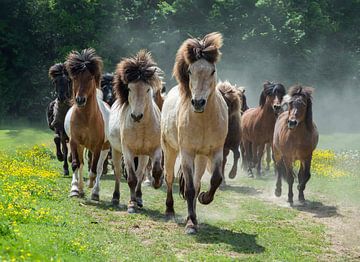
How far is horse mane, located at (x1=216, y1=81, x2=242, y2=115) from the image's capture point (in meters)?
16.5

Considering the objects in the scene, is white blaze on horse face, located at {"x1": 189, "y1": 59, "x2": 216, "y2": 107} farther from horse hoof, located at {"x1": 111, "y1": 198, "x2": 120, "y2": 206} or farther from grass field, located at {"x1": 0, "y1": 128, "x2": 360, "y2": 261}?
horse hoof, located at {"x1": 111, "y1": 198, "x2": 120, "y2": 206}

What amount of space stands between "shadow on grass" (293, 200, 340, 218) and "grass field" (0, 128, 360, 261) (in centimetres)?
2

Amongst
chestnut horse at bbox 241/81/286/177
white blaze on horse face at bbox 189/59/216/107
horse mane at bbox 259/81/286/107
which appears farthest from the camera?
chestnut horse at bbox 241/81/286/177

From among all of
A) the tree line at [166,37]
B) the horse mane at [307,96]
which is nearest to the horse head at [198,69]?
the horse mane at [307,96]

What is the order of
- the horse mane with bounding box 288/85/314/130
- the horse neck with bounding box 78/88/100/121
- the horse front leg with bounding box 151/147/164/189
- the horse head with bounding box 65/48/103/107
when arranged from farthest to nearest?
the horse mane with bounding box 288/85/314/130 < the horse neck with bounding box 78/88/100/121 < the horse head with bounding box 65/48/103/107 < the horse front leg with bounding box 151/147/164/189

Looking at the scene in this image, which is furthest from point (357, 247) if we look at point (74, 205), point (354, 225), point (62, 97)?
point (62, 97)

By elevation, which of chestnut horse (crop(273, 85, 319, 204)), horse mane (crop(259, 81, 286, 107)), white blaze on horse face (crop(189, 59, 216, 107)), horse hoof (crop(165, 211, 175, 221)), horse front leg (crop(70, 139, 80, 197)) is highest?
horse mane (crop(259, 81, 286, 107))

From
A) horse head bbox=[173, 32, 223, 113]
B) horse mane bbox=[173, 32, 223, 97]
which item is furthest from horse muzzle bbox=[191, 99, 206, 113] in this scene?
horse mane bbox=[173, 32, 223, 97]

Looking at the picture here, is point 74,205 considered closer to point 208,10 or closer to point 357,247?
point 357,247

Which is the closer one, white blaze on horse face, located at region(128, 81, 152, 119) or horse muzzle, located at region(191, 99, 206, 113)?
horse muzzle, located at region(191, 99, 206, 113)

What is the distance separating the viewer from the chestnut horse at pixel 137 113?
11.9 metres

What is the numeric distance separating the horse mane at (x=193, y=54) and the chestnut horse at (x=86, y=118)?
3.09 metres

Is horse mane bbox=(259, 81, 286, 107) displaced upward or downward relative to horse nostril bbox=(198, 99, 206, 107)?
upward

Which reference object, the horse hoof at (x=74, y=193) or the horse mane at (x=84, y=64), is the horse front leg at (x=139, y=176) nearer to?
the horse hoof at (x=74, y=193)
